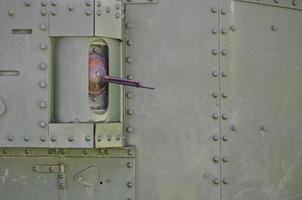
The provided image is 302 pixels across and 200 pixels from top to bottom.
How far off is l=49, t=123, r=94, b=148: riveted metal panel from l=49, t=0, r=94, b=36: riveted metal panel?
19.7 inches

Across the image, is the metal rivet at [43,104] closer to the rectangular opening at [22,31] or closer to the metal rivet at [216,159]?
the rectangular opening at [22,31]


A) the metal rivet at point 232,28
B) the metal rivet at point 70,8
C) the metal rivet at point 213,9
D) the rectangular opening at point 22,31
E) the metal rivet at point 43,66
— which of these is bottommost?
the metal rivet at point 43,66

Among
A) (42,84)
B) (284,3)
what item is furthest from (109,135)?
(284,3)

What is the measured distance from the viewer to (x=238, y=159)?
3434 millimetres

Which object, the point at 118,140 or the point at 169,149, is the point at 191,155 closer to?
the point at 169,149

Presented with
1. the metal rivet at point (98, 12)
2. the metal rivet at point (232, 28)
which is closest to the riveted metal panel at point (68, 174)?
the metal rivet at point (98, 12)

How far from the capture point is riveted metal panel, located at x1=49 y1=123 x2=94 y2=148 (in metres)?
3.07

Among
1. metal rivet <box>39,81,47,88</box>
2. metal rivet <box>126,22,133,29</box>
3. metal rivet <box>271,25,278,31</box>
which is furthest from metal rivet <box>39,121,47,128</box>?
metal rivet <box>271,25,278,31</box>

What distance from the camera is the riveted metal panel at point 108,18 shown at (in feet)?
10.2

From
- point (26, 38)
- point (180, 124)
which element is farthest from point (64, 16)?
point (180, 124)

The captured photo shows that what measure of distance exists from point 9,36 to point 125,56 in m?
0.67

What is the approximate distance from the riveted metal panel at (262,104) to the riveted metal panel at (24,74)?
1.07 metres

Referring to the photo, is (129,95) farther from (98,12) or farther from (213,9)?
(213,9)

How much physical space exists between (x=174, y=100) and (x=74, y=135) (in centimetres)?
66
